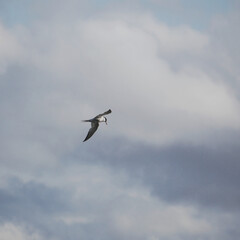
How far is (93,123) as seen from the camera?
132250mm
